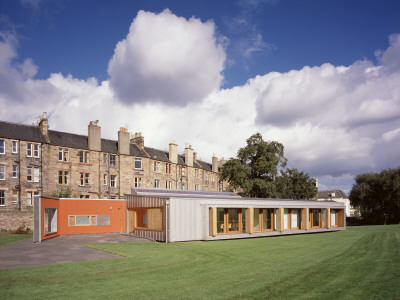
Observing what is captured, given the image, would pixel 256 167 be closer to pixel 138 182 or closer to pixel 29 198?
pixel 138 182

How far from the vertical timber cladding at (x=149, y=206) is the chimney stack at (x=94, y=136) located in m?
21.2

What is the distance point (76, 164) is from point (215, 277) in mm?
41335

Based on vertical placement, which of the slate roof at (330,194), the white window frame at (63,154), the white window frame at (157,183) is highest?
the white window frame at (63,154)

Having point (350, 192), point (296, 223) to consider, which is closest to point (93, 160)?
point (296, 223)

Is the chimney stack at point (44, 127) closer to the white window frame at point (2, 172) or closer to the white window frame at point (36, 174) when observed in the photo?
the white window frame at point (36, 174)

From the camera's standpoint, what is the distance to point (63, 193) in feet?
153

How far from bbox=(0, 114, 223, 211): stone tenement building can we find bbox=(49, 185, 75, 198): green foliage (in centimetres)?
50

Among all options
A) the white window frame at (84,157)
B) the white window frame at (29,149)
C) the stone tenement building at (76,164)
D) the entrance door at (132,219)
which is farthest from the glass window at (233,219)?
the white window frame at (29,149)

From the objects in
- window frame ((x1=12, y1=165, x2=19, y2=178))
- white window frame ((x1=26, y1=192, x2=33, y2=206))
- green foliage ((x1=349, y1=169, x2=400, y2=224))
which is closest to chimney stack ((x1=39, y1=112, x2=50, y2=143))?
window frame ((x1=12, y1=165, x2=19, y2=178))

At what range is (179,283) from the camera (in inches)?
502

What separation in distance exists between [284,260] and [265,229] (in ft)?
54.2

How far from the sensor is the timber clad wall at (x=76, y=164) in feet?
147

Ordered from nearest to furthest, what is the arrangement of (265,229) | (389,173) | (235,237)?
1. (235,237)
2. (265,229)
3. (389,173)

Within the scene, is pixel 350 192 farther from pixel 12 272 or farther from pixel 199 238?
pixel 12 272
